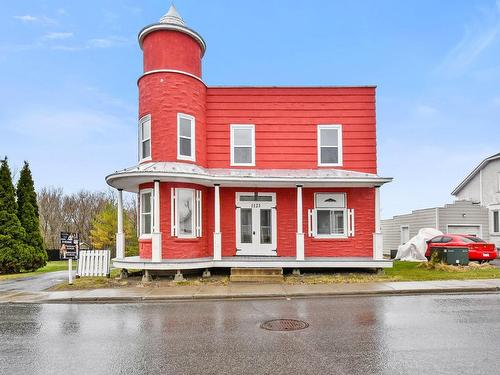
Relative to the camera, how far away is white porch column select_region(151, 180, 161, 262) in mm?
14828

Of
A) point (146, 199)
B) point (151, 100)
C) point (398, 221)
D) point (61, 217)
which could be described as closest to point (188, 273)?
point (146, 199)

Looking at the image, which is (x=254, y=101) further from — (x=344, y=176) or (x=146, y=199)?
(x=146, y=199)

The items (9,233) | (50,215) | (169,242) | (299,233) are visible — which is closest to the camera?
(169,242)

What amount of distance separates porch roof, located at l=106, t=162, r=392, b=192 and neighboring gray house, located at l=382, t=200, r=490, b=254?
12515 mm

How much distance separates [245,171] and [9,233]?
41.5 feet

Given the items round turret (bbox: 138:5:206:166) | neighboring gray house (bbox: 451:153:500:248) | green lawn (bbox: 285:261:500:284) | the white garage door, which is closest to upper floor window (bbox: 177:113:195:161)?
round turret (bbox: 138:5:206:166)

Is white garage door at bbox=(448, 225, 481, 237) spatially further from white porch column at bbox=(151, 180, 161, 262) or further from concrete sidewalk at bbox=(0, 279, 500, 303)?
white porch column at bbox=(151, 180, 161, 262)

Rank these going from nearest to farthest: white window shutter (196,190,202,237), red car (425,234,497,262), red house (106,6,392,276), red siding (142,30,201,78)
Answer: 1. red house (106,6,392,276)
2. white window shutter (196,190,202,237)
3. red siding (142,30,201,78)
4. red car (425,234,497,262)

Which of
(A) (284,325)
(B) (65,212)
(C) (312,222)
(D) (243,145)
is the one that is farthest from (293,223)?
(B) (65,212)

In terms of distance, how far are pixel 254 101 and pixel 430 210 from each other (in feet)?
53.3

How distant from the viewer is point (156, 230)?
15.1m

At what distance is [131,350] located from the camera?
646cm

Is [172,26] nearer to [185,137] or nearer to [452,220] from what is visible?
[185,137]

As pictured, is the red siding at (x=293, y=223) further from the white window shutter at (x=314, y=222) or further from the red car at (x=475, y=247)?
the red car at (x=475, y=247)
